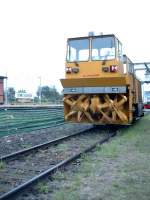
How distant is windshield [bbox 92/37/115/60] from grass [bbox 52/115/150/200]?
488 cm

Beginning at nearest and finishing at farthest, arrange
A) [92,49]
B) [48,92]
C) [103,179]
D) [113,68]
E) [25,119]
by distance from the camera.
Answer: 1. [103,179]
2. [113,68]
3. [25,119]
4. [92,49]
5. [48,92]

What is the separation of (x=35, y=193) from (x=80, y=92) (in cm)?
866

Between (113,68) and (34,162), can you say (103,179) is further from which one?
(113,68)

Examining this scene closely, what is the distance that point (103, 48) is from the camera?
14.2 m

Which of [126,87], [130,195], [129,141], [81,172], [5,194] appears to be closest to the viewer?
[5,194]

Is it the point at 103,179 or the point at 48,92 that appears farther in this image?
the point at 48,92

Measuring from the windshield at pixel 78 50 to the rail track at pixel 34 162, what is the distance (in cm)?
361

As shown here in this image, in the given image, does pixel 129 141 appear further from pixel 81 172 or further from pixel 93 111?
pixel 81 172

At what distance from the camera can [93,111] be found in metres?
14.0

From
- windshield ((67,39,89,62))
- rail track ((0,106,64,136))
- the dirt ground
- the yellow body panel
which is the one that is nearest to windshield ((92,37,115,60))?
the yellow body panel

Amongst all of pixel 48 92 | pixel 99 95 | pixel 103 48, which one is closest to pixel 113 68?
pixel 103 48

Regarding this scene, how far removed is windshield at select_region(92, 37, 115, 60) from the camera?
14.0 meters

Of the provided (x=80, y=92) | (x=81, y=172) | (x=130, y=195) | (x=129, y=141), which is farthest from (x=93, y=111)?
(x=130, y=195)

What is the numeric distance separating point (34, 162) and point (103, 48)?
23.5 ft
